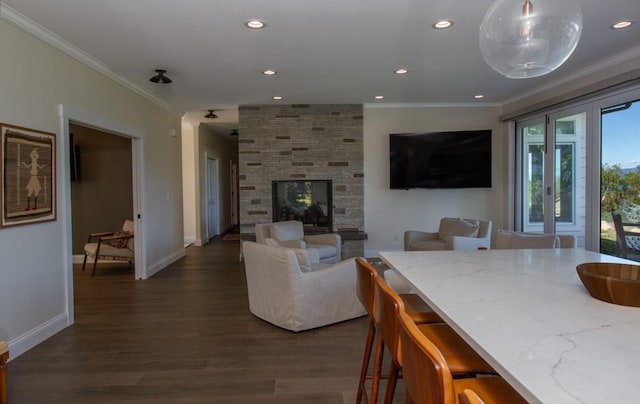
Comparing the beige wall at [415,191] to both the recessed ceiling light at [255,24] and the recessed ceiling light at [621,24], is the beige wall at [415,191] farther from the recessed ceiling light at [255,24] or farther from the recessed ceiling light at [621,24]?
the recessed ceiling light at [255,24]

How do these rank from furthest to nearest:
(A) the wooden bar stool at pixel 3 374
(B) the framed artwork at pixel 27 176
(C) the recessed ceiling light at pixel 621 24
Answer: (C) the recessed ceiling light at pixel 621 24 < (B) the framed artwork at pixel 27 176 < (A) the wooden bar stool at pixel 3 374

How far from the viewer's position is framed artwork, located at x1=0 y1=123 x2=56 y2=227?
8.91 feet

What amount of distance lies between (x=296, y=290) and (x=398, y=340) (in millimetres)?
1941

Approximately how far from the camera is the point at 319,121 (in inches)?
244

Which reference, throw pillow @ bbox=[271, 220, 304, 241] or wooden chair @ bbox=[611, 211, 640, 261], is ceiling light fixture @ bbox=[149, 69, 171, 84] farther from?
wooden chair @ bbox=[611, 211, 640, 261]

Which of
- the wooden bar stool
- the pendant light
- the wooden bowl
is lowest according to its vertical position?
the wooden bar stool

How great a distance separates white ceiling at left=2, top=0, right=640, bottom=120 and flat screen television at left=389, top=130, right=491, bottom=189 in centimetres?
88

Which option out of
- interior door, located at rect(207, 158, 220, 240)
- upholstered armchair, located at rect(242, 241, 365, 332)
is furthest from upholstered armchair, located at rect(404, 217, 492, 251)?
interior door, located at rect(207, 158, 220, 240)

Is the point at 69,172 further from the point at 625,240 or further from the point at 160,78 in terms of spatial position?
the point at 625,240

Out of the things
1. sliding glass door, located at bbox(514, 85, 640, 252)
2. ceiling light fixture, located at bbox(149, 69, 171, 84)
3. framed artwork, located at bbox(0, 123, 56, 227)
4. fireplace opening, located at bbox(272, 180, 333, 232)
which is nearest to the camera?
framed artwork, located at bbox(0, 123, 56, 227)

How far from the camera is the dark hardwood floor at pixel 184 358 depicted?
229 centimetres

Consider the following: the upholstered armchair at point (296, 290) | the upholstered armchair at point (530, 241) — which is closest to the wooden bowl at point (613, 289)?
the upholstered armchair at point (530, 241)

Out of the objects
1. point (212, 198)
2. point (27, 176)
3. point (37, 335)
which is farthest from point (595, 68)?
point (212, 198)

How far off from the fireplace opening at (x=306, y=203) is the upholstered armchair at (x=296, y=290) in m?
2.84
